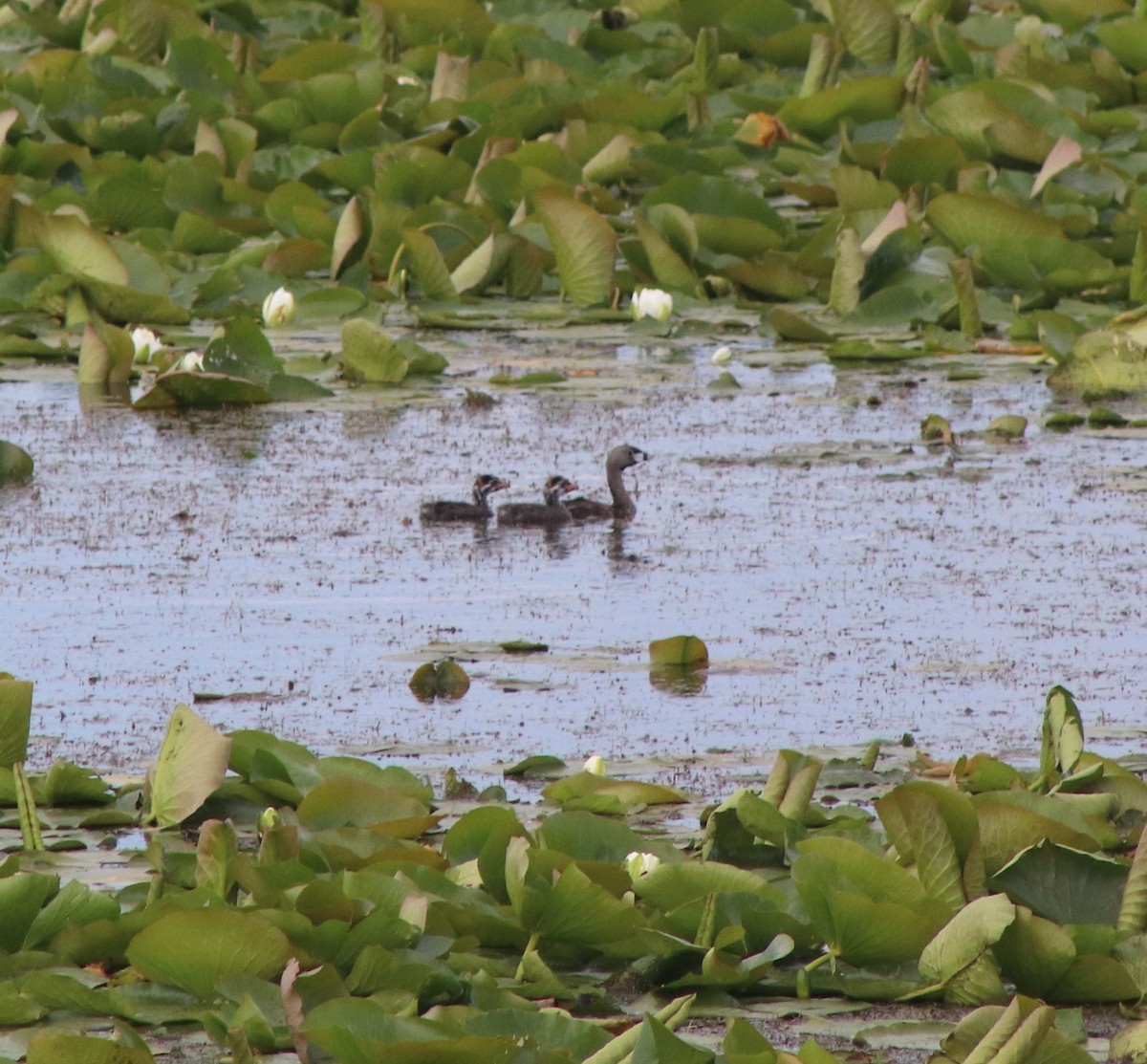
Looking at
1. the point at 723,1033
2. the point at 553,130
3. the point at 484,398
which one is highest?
the point at 553,130

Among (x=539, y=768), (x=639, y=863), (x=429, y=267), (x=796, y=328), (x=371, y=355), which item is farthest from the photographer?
(x=429, y=267)

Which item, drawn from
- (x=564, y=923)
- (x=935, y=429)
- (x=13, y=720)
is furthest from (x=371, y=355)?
(x=564, y=923)

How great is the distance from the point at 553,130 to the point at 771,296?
9.22 ft

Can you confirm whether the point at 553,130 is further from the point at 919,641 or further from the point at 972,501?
the point at 919,641

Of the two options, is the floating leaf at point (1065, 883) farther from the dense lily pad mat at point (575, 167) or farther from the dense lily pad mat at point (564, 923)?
the dense lily pad mat at point (575, 167)

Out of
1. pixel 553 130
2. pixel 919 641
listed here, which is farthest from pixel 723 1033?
pixel 553 130

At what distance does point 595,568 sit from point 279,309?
3.82m

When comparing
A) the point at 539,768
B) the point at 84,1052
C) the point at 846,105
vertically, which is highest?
the point at 846,105

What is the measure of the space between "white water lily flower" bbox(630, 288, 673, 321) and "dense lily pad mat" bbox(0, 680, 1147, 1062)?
6.56m

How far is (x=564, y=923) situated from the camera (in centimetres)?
388

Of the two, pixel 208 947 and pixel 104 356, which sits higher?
pixel 104 356

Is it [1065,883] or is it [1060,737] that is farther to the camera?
[1060,737]

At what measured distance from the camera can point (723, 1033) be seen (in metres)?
3.64

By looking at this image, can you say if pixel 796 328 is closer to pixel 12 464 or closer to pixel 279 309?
pixel 279 309
